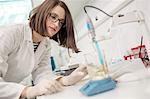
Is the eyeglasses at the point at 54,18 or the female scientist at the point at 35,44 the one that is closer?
the female scientist at the point at 35,44

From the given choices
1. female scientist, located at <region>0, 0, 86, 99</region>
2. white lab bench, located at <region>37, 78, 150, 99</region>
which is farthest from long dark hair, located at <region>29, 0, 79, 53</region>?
white lab bench, located at <region>37, 78, 150, 99</region>

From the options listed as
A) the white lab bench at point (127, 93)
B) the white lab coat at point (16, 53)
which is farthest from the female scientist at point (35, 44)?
the white lab bench at point (127, 93)

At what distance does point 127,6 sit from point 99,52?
33.7 inches

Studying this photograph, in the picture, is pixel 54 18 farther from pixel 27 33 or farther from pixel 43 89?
pixel 43 89

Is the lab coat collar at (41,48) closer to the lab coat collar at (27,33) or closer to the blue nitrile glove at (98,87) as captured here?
the lab coat collar at (27,33)

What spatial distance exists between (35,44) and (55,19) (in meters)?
0.24

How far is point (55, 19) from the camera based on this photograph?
1.42m

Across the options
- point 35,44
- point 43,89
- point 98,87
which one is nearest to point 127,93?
point 98,87

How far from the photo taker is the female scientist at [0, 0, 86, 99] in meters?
1.07

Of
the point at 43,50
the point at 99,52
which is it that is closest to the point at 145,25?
the point at 99,52

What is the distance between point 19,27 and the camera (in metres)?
1.31

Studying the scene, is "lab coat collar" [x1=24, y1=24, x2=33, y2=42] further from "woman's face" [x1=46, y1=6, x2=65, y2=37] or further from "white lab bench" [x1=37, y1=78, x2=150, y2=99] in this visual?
"white lab bench" [x1=37, y1=78, x2=150, y2=99]

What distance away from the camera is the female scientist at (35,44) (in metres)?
1.07

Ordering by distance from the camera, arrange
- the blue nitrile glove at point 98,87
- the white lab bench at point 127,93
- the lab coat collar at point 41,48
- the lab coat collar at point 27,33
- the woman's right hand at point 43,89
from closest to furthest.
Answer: the white lab bench at point 127,93 < the blue nitrile glove at point 98,87 < the woman's right hand at point 43,89 < the lab coat collar at point 27,33 < the lab coat collar at point 41,48
